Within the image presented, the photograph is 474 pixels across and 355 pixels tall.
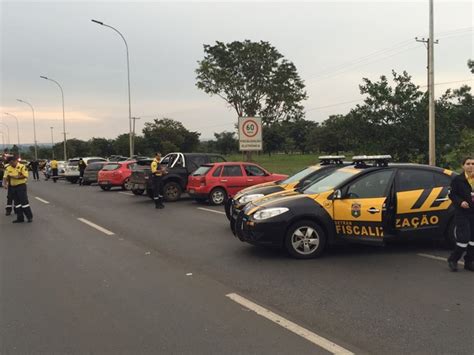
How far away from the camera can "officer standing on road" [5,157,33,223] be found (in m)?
11.0

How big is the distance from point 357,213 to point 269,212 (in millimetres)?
1338

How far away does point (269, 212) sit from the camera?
21.7ft

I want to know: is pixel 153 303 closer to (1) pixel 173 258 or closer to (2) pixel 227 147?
(1) pixel 173 258

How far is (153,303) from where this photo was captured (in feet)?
15.7

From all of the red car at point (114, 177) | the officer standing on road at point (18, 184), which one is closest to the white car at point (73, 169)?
Answer: the red car at point (114, 177)

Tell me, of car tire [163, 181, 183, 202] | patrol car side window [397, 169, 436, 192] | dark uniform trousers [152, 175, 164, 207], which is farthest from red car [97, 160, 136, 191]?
patrol car side window [397, 169, 436, 192]

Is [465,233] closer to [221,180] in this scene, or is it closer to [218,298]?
[218,298]

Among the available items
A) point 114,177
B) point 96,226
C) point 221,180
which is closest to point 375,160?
point 96,226

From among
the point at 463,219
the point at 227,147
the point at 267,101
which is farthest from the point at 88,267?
the point at 227,147

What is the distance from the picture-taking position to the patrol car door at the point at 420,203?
6.78 metres

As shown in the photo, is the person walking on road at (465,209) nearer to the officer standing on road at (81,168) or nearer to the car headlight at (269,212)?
the car headlight at (269,212)

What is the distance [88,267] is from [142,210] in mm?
6985

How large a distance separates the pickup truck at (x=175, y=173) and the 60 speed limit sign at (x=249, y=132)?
17.9 ft

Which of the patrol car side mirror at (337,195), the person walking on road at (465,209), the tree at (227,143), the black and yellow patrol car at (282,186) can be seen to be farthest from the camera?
the tree at (227,143)
